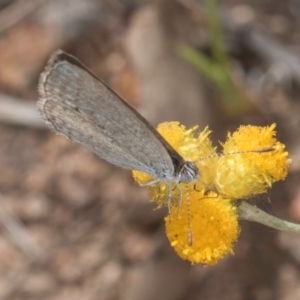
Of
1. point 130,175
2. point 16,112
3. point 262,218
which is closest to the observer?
point 262,218

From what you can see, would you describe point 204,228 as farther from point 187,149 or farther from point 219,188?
point 187,149

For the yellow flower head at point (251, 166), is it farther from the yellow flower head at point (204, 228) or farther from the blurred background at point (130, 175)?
the blurred background at point (130, 175)

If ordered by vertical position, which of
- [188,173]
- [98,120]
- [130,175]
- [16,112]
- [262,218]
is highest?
[98,120]

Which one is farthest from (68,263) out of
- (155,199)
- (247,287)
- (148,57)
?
(155,199)

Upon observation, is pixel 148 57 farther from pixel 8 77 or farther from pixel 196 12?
pixel 8 77

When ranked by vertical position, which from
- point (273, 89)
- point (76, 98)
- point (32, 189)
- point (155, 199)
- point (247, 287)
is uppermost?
point (76, 98)

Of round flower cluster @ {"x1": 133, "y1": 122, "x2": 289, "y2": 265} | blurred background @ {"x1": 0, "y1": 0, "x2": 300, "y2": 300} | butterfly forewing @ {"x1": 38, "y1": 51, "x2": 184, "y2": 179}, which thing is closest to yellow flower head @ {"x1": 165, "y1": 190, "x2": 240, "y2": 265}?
round flower cluster @ {"x1": 133, "y1": 122, "x2": 289, "y2": 265}

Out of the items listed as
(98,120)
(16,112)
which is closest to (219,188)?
(98,120)
